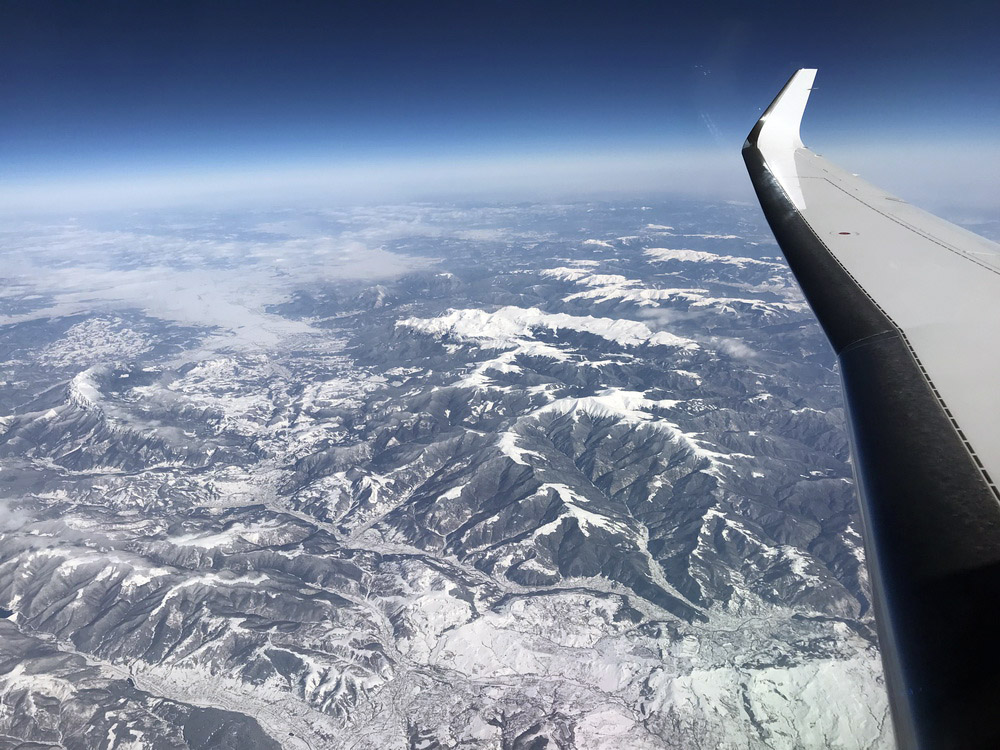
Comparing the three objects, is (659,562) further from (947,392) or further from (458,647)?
(947,392)

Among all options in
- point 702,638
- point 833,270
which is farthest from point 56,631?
point 833,270

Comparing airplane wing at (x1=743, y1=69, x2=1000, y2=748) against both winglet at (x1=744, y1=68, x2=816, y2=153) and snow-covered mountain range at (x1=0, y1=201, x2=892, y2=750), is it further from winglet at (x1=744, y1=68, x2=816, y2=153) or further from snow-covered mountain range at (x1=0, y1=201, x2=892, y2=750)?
snow-covered mountain range at (x1=0, y1=201, x2=892, y2=750)

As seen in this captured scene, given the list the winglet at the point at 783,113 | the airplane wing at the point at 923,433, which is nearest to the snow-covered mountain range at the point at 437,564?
the airplane wing at the point at 923,433

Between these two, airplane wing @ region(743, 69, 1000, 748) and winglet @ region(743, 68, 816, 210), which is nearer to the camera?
airplane wing @ region(743, 69, 1000, 748)

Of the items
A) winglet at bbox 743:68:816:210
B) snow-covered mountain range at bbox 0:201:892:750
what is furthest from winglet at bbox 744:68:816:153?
snow-covered mountain range at bbox 0:201:892:750

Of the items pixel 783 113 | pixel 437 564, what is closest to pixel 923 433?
pixel 783 113

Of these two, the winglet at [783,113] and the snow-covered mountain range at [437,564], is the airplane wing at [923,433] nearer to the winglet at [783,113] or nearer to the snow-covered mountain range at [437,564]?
the winglet at [783,113]
